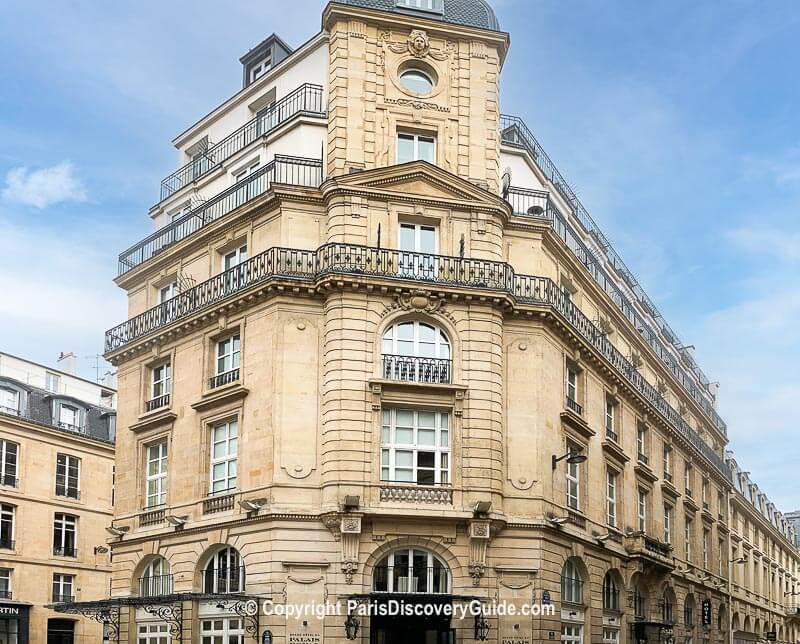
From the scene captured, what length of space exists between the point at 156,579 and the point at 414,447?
1016 cm

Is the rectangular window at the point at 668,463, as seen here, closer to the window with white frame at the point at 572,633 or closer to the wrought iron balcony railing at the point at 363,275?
the wrought iron balcony railing at the point at 363,275

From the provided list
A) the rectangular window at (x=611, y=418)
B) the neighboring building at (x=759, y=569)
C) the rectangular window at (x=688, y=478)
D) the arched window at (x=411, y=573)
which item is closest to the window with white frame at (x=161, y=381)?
the arched window at (x=411, y=573)

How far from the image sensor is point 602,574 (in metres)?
39.0

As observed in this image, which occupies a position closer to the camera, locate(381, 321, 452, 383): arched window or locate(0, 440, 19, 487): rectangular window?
locate(381, 321, 452, 383): arched window

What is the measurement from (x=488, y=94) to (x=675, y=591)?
78.2 feet

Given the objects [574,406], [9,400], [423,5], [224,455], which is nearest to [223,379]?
[224,455]

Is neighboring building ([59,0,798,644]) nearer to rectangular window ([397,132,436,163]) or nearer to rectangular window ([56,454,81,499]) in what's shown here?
rectangular window ([397,132,436,163])

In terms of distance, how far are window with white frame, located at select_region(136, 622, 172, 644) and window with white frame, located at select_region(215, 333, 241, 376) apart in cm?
822

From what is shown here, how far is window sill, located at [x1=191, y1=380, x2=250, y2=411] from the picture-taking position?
34.2m

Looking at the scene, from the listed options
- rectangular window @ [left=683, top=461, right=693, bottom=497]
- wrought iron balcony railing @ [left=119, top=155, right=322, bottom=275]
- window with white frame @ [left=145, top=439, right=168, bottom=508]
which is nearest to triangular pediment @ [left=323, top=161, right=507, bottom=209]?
wrought iron balcony railing @ [left=119, top=155, right=322, bottom=275]

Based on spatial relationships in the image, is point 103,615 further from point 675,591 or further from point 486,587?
point 675,591

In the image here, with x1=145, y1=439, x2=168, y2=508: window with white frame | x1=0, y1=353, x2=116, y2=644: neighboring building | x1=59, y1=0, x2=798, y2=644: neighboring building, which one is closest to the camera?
x1=59, y1=0, x2=798, y2=644: neighboring building

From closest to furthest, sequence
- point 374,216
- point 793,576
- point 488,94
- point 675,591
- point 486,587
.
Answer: point 486,587 → point 374,216 → point 488,94 → point 675,591 → point 793,576

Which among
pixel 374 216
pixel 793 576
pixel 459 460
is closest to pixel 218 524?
pixel 459 460
